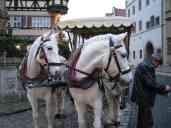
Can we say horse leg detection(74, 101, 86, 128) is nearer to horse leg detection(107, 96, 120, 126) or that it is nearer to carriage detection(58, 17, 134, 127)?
horse leg detection(107, 96, 120, 126)

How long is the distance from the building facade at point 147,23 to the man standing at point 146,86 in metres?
48.3

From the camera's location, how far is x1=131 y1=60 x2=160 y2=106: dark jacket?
9.38 m

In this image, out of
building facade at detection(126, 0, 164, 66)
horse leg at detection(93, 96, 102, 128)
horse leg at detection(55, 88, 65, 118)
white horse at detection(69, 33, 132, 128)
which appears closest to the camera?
horse leg at detection(93, 96, 102, 128)

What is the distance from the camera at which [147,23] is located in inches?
2707

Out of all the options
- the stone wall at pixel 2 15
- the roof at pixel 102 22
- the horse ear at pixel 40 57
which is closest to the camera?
the horse ear at pixel 40 57

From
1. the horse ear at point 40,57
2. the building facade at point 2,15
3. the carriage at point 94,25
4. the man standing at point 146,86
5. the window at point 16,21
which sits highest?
the window at point 16,21

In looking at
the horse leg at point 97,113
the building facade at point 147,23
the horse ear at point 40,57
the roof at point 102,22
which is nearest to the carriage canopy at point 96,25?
the roof at point 102,22

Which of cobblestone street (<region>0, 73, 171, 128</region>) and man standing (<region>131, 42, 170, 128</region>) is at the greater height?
man standing (<region>131, 42, 170, 128</region>)

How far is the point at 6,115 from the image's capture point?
590 inches

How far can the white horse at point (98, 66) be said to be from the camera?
29.2ft

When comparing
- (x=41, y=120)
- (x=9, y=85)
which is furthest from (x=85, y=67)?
(x=9, y=85)

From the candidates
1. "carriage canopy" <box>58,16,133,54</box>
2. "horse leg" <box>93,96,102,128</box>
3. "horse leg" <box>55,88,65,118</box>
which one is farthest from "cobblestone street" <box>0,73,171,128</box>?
"carriage canopy" <box>58,16,133,54</box>

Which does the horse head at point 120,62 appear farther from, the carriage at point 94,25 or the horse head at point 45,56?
the carriage at point 94,25

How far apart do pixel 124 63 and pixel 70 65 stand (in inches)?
44.4
